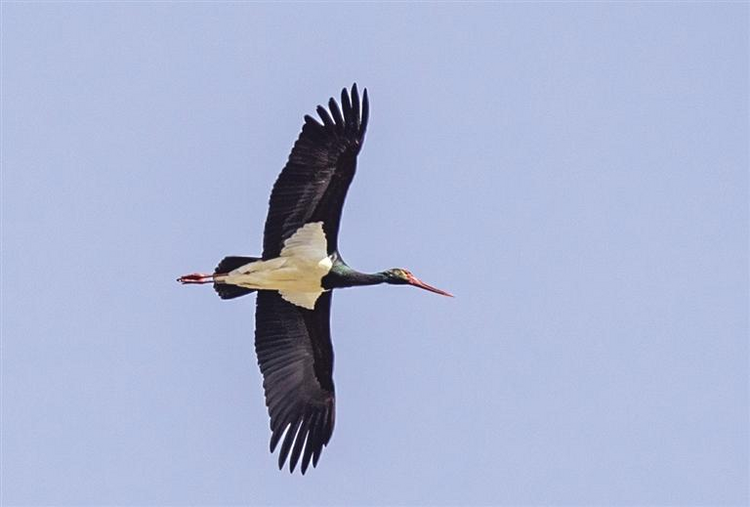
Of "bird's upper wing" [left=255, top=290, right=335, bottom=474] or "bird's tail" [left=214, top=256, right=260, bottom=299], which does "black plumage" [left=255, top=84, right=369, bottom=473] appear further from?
"bird's tail" [left=214, top=256, right=260, bottom=299]

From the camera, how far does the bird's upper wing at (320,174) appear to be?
75.8ft

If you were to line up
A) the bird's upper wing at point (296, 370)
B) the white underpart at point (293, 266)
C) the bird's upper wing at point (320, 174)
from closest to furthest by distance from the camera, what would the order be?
the bird's upper wing at point (320, 174)
the white underpart at point (293, 266)
the bird's upper wing at point (296, 370)

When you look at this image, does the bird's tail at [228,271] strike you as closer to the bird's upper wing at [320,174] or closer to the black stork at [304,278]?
the black stork at [304,278]

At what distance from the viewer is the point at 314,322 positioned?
24.5 meters

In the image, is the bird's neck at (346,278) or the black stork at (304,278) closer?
the black stork at (304,278)

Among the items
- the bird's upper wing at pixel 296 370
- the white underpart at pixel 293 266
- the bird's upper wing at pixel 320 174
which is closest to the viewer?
the bird's upper wing at pixel 320 174

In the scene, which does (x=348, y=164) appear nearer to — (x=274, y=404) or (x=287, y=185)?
(x=287, y=185)

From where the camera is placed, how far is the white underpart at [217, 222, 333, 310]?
2344cm

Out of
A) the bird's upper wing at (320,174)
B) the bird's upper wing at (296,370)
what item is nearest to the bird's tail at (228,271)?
the bird's upper wing at (320,174)

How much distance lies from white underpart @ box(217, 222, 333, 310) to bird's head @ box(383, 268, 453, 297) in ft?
3.41

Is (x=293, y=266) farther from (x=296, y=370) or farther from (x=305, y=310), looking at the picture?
(x=296, y=370)

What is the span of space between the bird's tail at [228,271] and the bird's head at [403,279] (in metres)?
1.90

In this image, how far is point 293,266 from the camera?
23656mm

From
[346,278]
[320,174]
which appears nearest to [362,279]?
[346,278]
